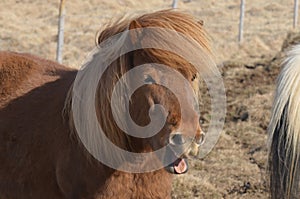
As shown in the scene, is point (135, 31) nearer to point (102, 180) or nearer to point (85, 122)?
point (85, 122)

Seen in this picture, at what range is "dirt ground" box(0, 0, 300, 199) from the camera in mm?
6086

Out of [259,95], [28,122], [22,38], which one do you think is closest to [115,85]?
[28,122]

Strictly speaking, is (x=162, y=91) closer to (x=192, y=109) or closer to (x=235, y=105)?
(x=192, y=109)

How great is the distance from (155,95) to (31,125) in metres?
1.15

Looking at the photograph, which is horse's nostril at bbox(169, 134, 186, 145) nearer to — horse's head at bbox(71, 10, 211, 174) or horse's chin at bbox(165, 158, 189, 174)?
horse's head at bbox(71, 10, 211, 174)

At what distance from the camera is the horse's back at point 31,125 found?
11.3 ft

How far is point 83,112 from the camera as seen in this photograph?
3.12 metres

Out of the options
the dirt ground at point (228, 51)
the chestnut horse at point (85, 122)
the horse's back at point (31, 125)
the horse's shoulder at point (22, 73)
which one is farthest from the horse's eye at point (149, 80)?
the horse's shoulder at point (22, 73)

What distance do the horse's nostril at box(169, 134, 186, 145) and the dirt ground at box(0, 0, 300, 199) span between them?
0.78 m

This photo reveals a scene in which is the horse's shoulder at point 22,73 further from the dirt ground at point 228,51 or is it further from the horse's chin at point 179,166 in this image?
the horse's chin at point 179,166

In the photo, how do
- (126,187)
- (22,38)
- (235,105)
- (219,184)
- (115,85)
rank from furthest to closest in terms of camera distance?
(22,38) < (235,105) < (219,184) < (126,187) < (115,85)

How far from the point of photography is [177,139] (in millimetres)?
2664

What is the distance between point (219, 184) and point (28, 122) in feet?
9.26

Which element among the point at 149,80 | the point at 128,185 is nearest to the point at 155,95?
the point at 149,80
